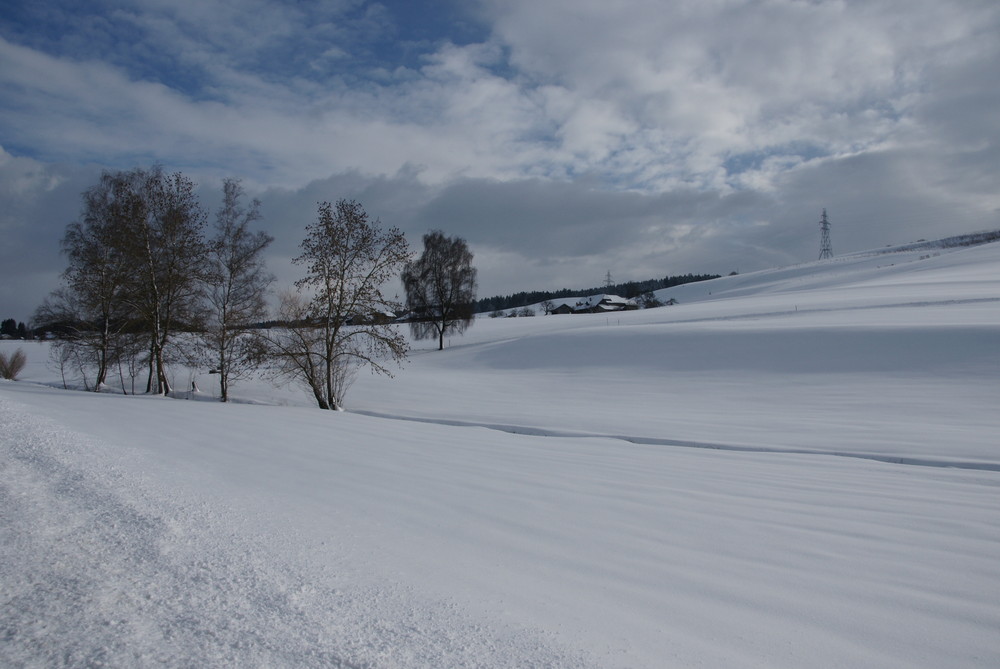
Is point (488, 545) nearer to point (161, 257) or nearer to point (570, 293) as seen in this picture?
point (161, 257)

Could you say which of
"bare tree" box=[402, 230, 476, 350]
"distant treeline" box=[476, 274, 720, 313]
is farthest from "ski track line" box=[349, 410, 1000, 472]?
"distant treeline" box=[476, 274, 720, 313]

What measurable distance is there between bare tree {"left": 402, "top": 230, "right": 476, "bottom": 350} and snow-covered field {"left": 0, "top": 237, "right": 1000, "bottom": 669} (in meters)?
30.2

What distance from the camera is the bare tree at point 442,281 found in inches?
1607

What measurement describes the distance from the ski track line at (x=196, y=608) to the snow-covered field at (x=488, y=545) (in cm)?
1

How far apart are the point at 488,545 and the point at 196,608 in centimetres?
192

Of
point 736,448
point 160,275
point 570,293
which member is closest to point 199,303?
point 160,275

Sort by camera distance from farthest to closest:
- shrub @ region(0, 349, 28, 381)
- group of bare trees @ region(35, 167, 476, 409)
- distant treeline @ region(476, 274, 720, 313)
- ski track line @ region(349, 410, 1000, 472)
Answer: distant treeline @ region(476, 274, 720, 313) < shrub @ region(0, 349, 28, 381) < group of bare trees @ region(35, 167, 476, 409) < ski track line @ region(349, 410, 1000, 472)

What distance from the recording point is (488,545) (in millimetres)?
3834

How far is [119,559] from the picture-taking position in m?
2.96

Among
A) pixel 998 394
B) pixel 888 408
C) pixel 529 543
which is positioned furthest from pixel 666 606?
pixel 998 394

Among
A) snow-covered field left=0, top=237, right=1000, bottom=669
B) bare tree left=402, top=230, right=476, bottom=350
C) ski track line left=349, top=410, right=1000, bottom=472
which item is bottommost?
ski track line left=349, top=410, right=1000, bottom=472

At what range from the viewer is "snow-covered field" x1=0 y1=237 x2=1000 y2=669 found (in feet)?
7.90

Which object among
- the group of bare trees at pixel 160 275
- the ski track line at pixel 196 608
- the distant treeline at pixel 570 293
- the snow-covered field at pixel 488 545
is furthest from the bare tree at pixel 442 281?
the distant treeline at pixel 570 293

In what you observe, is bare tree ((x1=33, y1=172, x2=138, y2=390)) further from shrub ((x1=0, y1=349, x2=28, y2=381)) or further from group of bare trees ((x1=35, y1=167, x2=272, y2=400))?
shrub ((x1=0, y1=349, x2=28, y2=381))
